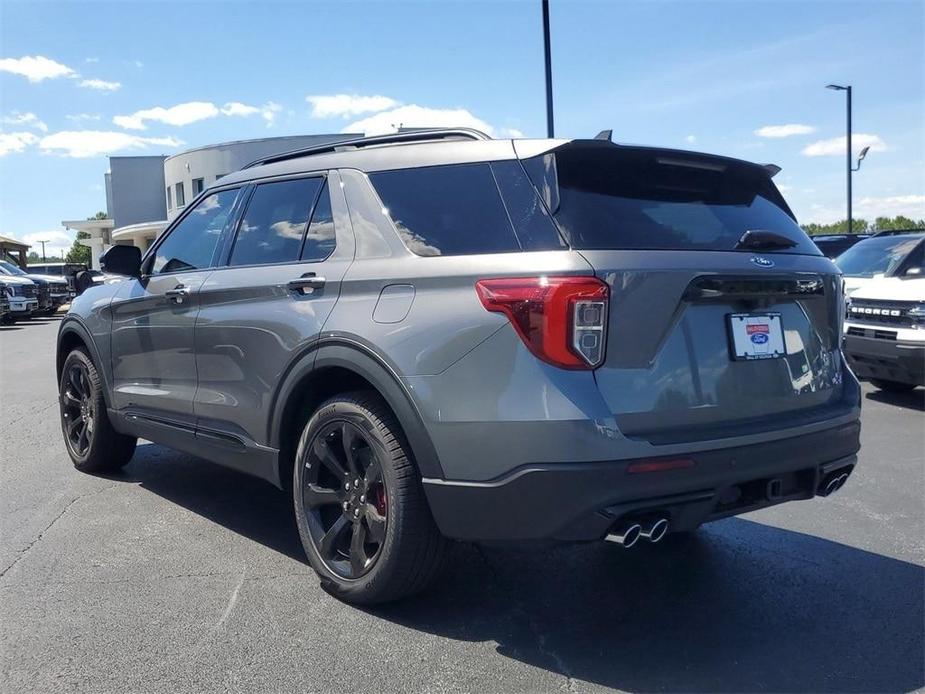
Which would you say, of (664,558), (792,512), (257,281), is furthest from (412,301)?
(792,512)

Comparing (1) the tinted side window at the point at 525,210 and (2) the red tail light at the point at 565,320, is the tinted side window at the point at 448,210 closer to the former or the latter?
(1) the tinted side window at the point at 525,210

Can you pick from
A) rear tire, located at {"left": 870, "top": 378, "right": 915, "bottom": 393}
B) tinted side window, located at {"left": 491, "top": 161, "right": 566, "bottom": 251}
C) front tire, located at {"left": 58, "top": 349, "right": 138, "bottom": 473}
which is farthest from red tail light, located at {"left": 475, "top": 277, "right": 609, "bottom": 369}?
rear tire, located at {"left": 870, "top": 378, "right": 915, "bottom": 393}

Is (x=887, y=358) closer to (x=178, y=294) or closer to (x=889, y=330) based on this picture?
(x=889, y=330)

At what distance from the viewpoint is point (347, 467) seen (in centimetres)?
354

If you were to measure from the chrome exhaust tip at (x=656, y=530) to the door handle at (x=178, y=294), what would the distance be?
283 centimetres

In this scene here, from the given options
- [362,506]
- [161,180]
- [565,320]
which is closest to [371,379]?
[362,506]

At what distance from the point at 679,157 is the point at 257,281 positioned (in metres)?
Result: 2.01

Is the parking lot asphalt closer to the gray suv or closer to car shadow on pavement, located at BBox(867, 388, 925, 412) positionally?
the gray suv

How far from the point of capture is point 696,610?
3486 millimetres

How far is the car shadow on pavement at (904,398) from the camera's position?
846cm

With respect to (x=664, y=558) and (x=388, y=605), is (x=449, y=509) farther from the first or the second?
(x=664, y=558)

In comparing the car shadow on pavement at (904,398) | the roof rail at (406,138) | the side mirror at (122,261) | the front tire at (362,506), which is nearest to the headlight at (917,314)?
the car shadow on pavement at (904,398)

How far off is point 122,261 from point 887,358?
6724mm

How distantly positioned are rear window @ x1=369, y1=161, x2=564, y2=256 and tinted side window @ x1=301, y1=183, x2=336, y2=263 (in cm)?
34
